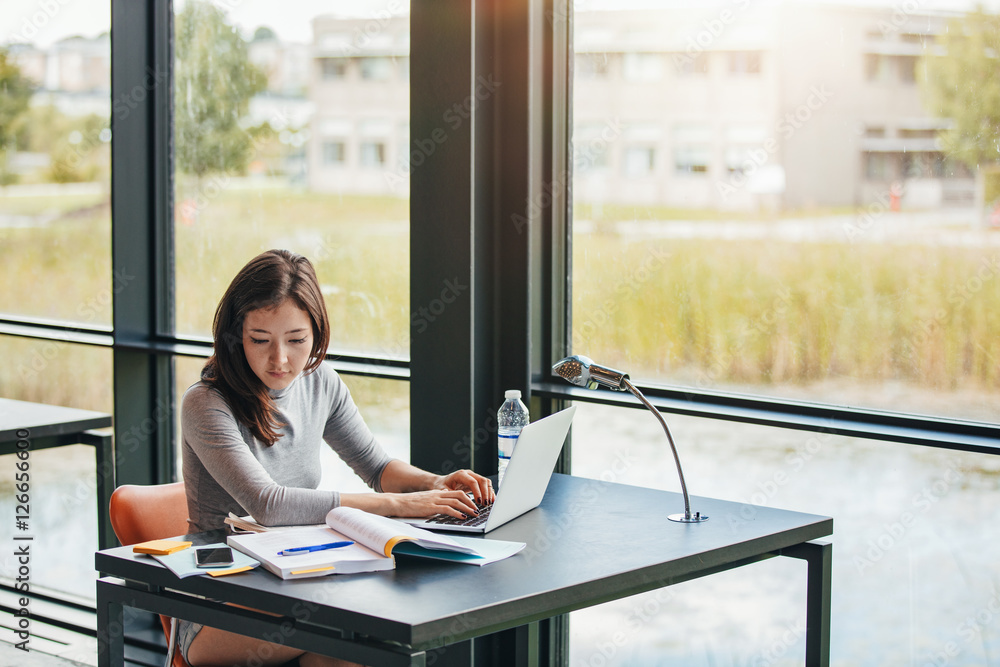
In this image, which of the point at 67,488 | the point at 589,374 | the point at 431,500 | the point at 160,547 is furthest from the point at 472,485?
the point at 67,488

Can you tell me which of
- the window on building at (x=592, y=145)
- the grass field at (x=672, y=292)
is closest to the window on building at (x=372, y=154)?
the grass field at (x=672, y=292)

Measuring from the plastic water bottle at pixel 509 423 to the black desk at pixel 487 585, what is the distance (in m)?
0.27

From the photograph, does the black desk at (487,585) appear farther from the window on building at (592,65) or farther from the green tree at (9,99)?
the green tree at (9,99)

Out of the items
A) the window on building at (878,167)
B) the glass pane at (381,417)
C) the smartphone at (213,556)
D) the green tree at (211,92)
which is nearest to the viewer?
the smartphone at (213,556)

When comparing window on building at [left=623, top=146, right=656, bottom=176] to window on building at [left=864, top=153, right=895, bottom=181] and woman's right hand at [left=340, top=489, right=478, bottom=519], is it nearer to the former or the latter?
window on building at [left=864, top=153, right=895, bottom=181]

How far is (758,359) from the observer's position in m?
2.66

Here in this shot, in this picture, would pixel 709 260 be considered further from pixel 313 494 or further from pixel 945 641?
pixel 313 494

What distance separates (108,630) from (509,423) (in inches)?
44.8

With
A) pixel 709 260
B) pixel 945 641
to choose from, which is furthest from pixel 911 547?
pixel 709 260

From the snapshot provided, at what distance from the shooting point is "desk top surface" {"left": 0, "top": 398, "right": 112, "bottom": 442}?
3.00 metres

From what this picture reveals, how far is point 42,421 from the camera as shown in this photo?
3.10 metres

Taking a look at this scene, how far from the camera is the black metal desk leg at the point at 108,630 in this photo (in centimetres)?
183

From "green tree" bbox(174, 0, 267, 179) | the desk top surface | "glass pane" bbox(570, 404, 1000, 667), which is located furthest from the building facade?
the desk top surface

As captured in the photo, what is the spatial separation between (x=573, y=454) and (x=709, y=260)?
0.70 m
